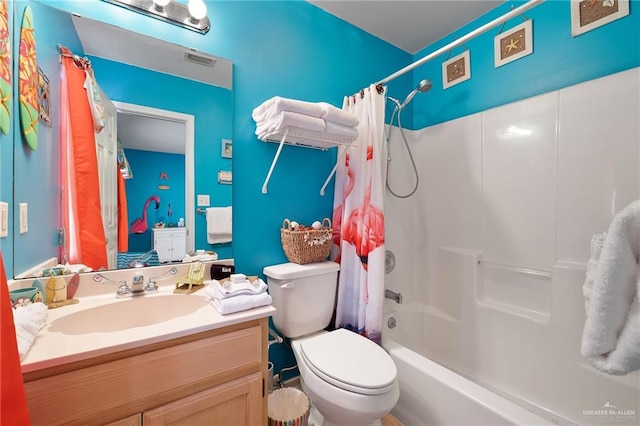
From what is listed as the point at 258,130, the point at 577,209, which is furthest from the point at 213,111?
the point at 577,209

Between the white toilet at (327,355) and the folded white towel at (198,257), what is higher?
the folded white towel at (198,257)

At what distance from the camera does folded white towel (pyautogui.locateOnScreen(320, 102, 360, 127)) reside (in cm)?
137

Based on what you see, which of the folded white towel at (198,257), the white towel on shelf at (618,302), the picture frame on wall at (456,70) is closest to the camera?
the white towel on shelf at (618,302)

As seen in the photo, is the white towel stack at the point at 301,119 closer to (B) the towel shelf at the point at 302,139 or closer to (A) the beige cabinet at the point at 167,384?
(B) the towel shelf at the point at 302,139

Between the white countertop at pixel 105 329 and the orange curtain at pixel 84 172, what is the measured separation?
0.21 meters

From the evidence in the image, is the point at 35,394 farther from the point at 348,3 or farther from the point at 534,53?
the point at 534,53

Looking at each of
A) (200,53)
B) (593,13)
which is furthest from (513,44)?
(200,53)

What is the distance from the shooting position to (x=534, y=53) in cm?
160

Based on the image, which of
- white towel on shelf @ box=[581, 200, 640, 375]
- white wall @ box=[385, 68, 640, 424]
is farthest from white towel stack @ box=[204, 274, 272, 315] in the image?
white wall @ box=[385, 68, 640, 424]

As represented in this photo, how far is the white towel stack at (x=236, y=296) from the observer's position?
3.23 feet

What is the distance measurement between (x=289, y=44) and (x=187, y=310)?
158cm

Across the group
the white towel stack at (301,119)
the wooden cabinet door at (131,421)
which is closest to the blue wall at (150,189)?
the white towel stack at (301,119)

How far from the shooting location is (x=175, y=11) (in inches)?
50.3

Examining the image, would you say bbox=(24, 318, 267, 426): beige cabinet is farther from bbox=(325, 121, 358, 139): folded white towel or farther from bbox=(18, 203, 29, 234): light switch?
bbox=(325, 121, 358, 139): folded white towel
